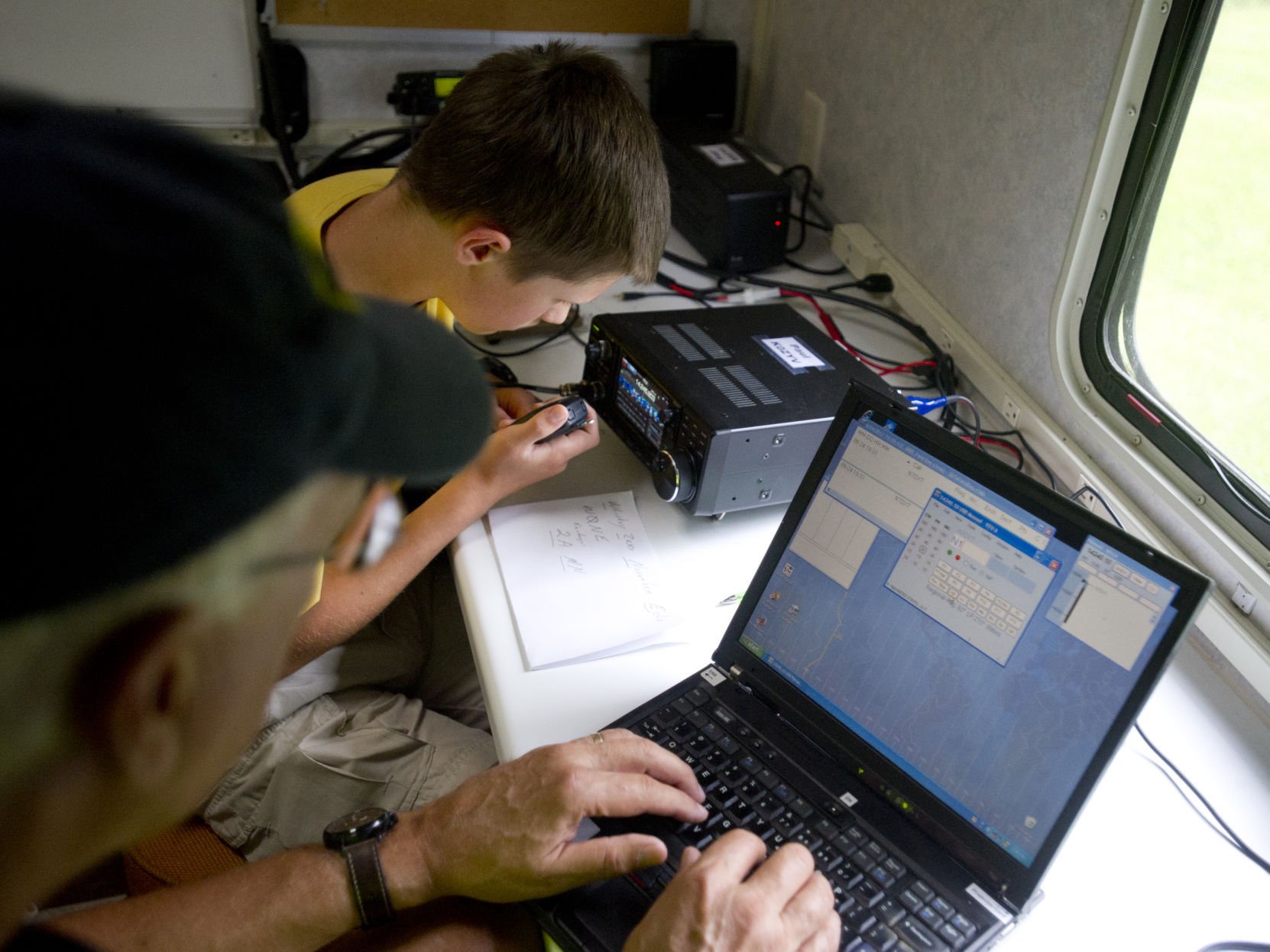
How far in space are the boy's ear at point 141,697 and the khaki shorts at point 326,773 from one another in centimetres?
57

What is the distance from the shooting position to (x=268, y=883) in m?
0.77

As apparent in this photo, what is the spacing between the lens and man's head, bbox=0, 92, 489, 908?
0.31 metres

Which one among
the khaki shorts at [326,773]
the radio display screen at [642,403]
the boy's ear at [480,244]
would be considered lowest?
the khaki shorts at [326,773]

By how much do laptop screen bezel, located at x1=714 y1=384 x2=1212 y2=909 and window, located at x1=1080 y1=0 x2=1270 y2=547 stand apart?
44 centimetres

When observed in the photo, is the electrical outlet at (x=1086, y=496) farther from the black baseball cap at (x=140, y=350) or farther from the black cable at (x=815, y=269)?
the black baseball cap at (x=140, y=350)

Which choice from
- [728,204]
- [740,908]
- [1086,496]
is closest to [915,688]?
[740,908]

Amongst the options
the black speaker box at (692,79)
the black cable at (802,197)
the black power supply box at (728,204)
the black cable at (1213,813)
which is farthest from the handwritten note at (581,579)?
the black speaker box at (692,79)

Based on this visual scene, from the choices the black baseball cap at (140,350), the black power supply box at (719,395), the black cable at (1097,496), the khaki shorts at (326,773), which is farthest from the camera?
the black cable at (1097,496)

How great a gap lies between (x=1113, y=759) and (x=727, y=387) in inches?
21.7

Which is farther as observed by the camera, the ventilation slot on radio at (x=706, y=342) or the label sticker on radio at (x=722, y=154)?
the label sticker on radio at (x=722, y=154)

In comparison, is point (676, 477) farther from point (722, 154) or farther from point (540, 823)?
point (722, 154)

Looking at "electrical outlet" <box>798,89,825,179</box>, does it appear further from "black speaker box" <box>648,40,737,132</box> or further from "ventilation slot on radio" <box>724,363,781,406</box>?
"ventilation slot on radio" <box>724,363,781,406</box>

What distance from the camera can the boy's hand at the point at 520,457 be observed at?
1070 mm

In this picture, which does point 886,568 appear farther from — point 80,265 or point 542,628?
point 80,265
